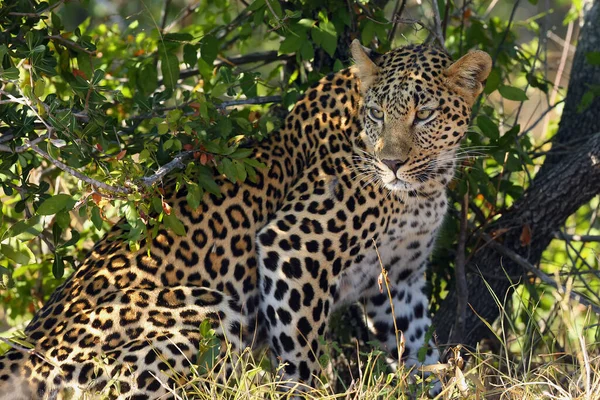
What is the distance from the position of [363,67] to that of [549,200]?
72.8 inches

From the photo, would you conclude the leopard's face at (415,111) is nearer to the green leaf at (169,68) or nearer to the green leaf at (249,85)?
the green leaf at (249,85)

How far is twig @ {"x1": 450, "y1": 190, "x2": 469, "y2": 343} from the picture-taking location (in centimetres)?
668

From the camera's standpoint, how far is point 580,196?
21.7 ft

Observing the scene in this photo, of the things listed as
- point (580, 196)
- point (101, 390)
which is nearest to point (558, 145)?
point (580, 196)

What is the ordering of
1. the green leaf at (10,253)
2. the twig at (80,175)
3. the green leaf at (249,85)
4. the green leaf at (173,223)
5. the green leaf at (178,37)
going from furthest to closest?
the green leaf at (249,85) < the green leaf at (178,37) < the green leaf at (173,223) < the green leaf at (10,253) < the twig at (80,175)

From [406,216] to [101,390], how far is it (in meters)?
2.32

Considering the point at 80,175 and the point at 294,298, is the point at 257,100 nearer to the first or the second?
the point at 294,298

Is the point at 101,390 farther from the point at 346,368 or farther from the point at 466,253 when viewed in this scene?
the point at 466,253

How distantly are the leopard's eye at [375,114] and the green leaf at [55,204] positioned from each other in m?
2.02

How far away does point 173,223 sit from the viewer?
18.1 feet

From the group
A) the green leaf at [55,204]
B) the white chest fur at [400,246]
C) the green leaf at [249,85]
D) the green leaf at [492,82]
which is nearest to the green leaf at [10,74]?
the green leaf at [55,204]

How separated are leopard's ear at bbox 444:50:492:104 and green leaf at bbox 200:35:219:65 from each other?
180 centimetres

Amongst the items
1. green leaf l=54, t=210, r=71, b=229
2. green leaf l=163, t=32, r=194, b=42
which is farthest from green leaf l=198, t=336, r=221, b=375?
green leaf l=163, t=32, r=194, b=42

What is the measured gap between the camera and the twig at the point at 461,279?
6.68 m
